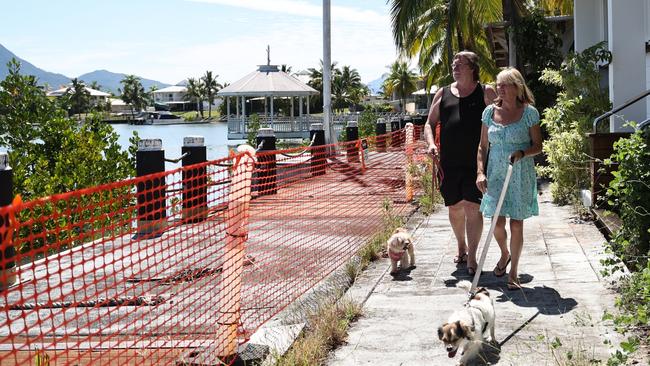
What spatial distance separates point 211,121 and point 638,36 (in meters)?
152

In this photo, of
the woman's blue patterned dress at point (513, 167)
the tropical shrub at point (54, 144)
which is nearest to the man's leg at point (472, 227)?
the woman's blue patterned dress at point (513, 167)

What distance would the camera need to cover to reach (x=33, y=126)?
14.6 m

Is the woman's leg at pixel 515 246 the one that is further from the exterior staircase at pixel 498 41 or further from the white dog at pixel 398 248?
the exterior staircase at pixel 498 41

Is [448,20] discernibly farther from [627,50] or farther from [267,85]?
[267,85]

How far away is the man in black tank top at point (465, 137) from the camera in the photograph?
7.16 m

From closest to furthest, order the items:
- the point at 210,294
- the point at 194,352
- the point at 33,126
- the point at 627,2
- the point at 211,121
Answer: the point at 194,352, the point at 210,294, the point at 627,2, the point at 33,126, the point at 211,121

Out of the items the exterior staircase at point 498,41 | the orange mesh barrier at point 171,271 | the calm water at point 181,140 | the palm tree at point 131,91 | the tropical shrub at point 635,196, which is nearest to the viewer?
the orange mesh barrier at point 171,271

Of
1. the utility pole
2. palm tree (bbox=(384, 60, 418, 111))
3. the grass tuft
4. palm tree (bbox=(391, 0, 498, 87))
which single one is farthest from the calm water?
palm tree (bbox=(384, 60, 418, 111))

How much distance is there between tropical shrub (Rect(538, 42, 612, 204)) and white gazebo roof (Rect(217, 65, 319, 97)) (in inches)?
1236

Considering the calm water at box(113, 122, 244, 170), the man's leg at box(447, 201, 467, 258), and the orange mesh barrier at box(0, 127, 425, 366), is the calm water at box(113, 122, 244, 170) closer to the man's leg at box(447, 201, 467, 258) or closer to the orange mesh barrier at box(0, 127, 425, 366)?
the orange mesh barrier at box(0, 127, 425, 366)

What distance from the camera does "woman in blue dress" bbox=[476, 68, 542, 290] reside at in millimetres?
6414

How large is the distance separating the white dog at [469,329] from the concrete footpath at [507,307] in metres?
0.12

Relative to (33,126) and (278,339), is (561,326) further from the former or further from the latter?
(33,126)

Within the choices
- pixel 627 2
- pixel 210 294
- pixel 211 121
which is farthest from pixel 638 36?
pixel 211 121
